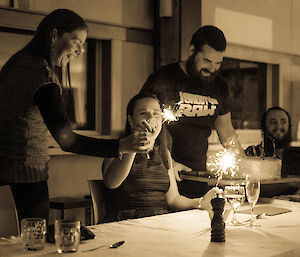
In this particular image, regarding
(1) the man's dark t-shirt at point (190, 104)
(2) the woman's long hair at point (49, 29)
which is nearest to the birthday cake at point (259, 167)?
(1) the man's dark t-shirt at point (190, 104)

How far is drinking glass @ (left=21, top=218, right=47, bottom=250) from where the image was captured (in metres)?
1.82

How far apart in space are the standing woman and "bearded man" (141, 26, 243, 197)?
114 cm

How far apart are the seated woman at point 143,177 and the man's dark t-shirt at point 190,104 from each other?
2.48 ft

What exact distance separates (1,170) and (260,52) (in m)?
4.33

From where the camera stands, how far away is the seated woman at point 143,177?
107 inches

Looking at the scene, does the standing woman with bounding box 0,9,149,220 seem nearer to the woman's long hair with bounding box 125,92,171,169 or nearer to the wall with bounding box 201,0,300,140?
the woman's long hair with bounding box 125,92,171,169

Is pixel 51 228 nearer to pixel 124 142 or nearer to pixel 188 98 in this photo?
pixel 124 142

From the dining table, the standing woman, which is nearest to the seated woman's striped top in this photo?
the dining table

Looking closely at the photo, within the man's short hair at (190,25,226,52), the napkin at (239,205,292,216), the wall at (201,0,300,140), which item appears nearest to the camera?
the napkin at (239,205,292,216)

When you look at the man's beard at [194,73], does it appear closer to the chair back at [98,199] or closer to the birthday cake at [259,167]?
the birthday cake at [259,167]

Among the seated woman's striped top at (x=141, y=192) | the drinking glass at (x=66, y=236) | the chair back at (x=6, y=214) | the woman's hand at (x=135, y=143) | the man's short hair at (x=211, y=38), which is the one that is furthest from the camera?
the chair back at (x=6, y=214)

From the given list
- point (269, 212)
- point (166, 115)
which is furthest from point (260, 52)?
point (269, 212)

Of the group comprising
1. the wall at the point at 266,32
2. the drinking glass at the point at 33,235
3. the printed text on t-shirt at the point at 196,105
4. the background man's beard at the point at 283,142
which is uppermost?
the wall at the point at 266,32

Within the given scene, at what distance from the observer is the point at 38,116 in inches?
95.3
